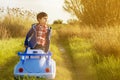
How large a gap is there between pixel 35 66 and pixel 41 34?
1.08m

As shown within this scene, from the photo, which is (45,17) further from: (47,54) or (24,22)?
Answer: (24,22)

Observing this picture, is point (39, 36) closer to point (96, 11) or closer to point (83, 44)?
point (83, 44)

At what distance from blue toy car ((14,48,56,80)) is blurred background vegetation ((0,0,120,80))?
0.41 meters

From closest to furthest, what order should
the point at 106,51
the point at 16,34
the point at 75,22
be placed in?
the point at 106,51 → the point at 16,34 → the point at 75,22

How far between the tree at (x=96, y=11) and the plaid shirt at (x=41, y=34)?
1412cm

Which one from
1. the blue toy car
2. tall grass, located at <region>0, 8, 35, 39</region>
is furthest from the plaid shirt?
tall grass, located at <region>0, 8, 35, 39</region>

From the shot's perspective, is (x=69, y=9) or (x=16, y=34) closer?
(x=16, y=34)

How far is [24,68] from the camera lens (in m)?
9.05

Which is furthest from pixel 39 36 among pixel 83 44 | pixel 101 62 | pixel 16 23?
pixel 16 23

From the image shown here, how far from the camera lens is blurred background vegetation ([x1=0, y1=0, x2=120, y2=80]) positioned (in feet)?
34.2

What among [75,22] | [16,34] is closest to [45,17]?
[16,34]

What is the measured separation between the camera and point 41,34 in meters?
9.83

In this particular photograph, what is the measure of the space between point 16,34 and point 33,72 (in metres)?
14.6

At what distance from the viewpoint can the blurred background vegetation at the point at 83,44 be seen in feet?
34.2
